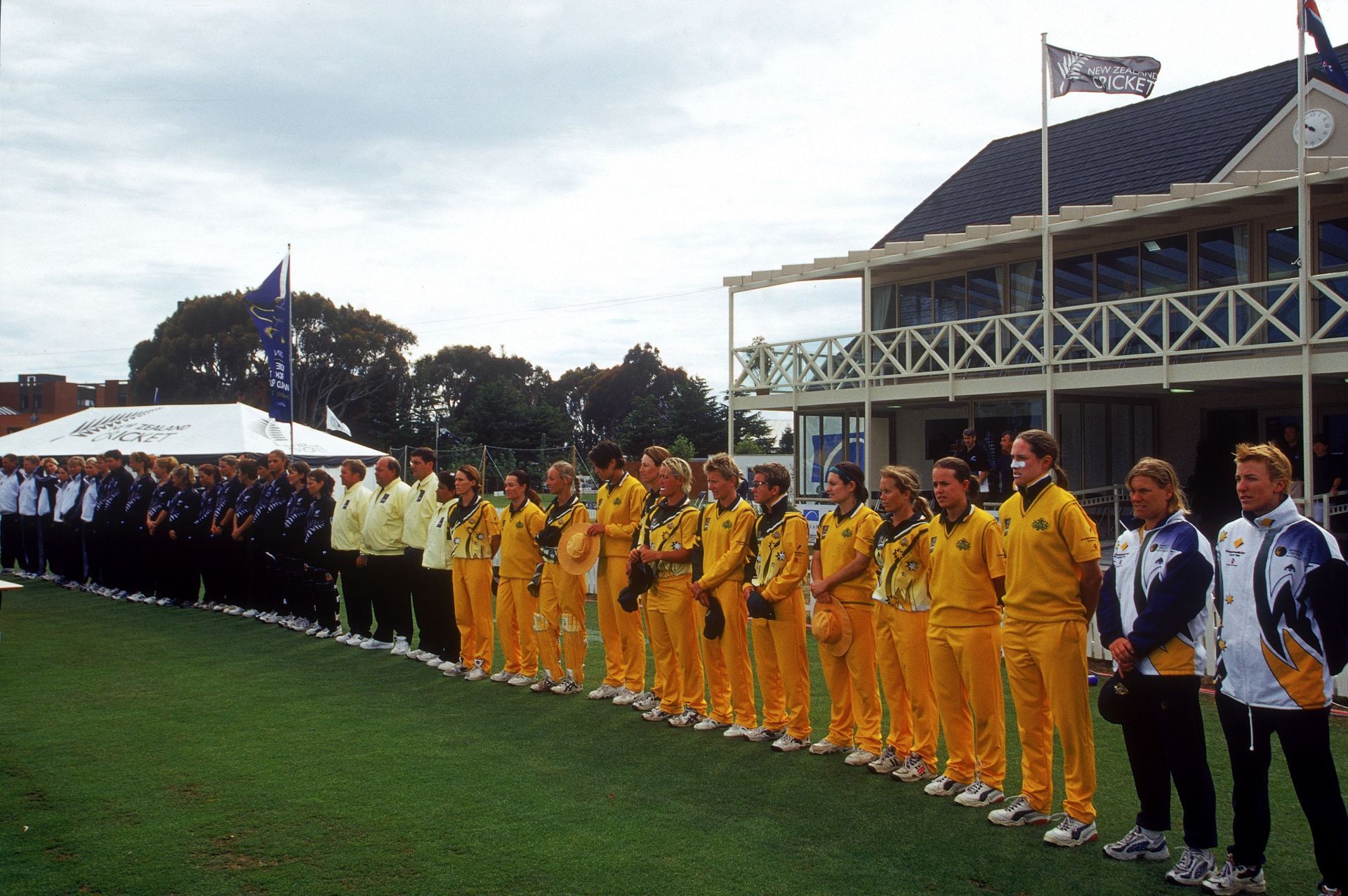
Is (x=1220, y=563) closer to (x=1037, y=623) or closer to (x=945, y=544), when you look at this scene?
→ (x=1037, y=623)

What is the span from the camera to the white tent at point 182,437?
2288 centimetres

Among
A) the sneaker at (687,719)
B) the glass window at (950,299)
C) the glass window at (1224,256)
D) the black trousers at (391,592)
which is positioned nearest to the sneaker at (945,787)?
the sneaker at (687,719)

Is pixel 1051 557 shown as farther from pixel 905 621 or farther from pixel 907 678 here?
pixel 907 678

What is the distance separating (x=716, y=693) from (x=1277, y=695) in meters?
4.12

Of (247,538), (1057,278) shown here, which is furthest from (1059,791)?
(1057,278)

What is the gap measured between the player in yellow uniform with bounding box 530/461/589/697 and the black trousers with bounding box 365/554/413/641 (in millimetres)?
2419

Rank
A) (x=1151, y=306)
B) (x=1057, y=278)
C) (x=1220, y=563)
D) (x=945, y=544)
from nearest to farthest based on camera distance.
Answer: (x=1220, y=563) < (x=945, y=544) < (x=1151, y=306) < (x=1057, y=278)

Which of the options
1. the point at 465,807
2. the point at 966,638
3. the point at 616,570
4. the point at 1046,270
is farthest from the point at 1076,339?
the point at 465,807

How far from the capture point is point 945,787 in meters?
5.92

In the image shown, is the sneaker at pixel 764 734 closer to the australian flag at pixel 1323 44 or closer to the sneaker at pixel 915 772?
the sneaker at pixel 915 772

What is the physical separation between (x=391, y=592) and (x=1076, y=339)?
37.9 feet

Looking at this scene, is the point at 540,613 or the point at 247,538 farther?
the point at 247,538

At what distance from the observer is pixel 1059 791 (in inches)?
252

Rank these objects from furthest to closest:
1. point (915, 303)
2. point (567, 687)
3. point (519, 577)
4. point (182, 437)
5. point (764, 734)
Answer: point (182, 437), point (915, 303), point (519, 577), point (567, 687), point (764, 734)
